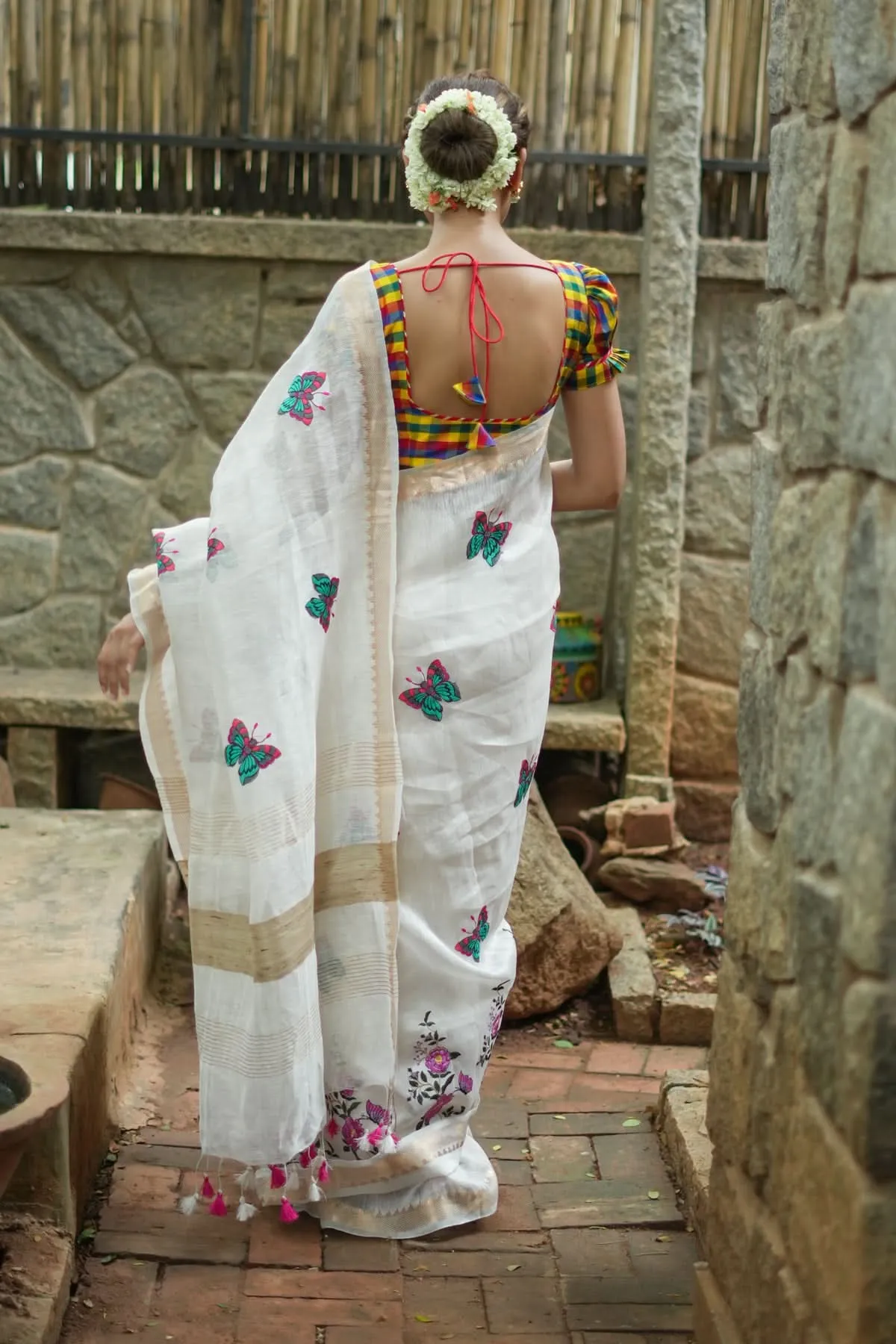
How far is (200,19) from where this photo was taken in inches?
195

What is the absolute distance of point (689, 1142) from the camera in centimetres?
317

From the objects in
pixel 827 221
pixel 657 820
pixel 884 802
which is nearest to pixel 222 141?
pixel 657 820

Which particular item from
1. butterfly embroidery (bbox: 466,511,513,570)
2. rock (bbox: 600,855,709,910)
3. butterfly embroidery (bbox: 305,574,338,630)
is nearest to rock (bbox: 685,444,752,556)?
rock (bbox: 600,855,709,910)

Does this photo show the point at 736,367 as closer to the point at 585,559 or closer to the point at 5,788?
the point at 585,559

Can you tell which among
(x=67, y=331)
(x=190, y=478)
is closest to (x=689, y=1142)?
(x=190, y=478)

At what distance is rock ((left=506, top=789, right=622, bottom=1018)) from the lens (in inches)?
160

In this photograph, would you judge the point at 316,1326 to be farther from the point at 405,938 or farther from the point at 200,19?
the point at 200,19

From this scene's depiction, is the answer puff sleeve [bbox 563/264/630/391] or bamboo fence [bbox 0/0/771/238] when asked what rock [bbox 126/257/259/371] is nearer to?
bamboo fence [bbox 0/0/771/238]

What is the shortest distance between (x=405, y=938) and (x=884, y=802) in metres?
1.42

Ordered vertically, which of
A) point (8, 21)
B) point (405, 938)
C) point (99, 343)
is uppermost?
point (8, 21)

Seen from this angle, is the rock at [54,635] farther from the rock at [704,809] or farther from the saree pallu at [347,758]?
the saree pallu at [347,758]

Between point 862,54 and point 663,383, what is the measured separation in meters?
3.22

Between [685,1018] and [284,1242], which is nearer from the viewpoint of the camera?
[284,1242]

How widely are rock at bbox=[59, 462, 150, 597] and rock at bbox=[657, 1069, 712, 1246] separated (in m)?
2.72
